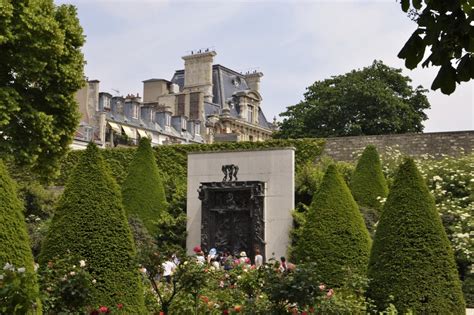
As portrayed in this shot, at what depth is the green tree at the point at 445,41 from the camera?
354 cm

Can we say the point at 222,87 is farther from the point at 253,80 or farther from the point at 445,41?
the point at 445,41

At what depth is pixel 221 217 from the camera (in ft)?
61.3

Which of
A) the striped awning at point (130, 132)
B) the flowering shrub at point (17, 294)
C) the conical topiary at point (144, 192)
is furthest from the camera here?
the striped awning at point (130, 132)

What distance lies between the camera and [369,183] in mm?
20094

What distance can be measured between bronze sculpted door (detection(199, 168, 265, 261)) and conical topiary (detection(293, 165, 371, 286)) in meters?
4.41

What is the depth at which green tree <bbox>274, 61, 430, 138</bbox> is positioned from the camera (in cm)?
3591

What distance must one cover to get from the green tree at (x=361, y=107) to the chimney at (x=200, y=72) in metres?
15.5

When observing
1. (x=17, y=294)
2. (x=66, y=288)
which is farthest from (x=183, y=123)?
(x=17, y=294)

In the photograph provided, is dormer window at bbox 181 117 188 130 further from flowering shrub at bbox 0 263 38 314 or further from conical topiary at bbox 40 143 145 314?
flowering shrub at bbox 0 263 38 314

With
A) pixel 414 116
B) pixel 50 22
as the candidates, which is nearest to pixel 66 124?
pixel 50 22

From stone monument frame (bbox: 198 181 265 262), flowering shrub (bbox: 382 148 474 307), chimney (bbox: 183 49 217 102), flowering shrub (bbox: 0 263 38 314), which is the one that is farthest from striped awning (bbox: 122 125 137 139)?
flowering shrub (bbox: 0 263 38 314)

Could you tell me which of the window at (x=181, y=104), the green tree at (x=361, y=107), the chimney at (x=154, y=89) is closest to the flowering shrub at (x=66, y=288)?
the green tree at (x=361, y=107)

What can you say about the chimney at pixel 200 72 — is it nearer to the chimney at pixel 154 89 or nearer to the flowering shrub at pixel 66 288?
the chimney at pixel 154 89

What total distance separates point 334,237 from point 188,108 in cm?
4082
